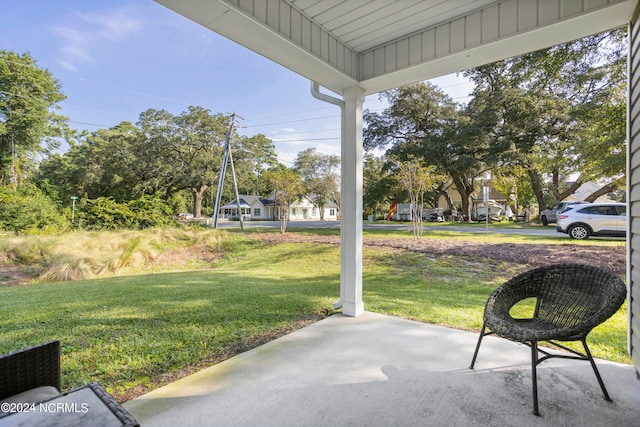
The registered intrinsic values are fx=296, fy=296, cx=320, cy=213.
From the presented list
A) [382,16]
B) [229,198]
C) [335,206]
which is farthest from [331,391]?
[229,198]

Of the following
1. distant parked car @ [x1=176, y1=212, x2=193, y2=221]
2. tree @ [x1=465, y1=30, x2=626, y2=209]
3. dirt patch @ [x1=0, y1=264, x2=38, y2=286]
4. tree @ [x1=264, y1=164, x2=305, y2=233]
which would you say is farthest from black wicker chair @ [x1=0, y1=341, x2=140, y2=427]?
tree @ [x1=264, y1=164, x2=305, y2=233]

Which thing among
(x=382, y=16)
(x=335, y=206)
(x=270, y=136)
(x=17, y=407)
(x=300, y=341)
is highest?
(x=270, y=136)

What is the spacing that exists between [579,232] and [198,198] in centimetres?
735

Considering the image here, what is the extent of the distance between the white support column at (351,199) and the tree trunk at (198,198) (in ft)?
17.9

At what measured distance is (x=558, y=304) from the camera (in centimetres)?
172

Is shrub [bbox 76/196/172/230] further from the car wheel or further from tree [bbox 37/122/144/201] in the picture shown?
the car wheel

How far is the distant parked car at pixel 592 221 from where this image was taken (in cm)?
352

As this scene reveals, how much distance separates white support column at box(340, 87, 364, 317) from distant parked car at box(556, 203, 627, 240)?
9.28 feet

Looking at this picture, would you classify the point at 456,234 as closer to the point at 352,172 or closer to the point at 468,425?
the point at 352,172

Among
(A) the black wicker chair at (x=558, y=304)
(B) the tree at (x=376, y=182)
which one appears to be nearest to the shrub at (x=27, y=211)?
(B) the tree at (x=376, y=182)

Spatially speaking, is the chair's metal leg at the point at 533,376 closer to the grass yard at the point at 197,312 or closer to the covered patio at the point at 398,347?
the covered patio at the point at 398,347

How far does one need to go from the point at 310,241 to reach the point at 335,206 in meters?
1.04

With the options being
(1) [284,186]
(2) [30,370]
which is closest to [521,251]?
(2) [30,370]

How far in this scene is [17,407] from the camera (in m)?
0.77
